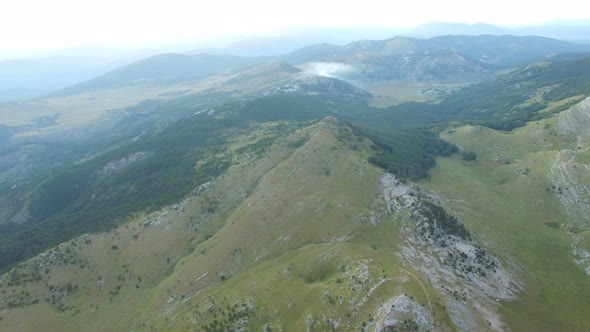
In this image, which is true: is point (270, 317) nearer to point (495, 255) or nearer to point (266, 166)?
point (495, 255)

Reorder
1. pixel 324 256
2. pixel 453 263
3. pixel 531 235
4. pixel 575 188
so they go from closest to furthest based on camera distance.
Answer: pixel 324 256 → pixel 453 263 → pixel 531 235 → pixel 575 188

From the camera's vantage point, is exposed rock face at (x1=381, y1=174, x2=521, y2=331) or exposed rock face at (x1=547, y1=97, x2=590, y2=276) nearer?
exposed rock face at (x1=381, y1=174, x2=521, y2=331)

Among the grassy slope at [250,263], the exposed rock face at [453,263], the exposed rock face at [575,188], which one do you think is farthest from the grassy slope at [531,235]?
the grassy slope at [250,263]

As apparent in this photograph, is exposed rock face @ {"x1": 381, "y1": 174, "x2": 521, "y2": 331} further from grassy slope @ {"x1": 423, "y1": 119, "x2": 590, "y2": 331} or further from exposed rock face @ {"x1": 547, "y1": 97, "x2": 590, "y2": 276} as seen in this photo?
exposed rock face @ {"x1": 547, "y1": 97, "x2": 590, "y2": 276}

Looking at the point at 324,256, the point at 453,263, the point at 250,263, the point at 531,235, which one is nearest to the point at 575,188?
the point at 531,235

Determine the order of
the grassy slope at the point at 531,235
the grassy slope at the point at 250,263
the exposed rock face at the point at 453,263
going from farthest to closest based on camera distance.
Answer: the grassy slope at the point at 531,235 → the grassy slope at the point at 250,263 → the exposed rock face at the point at 453,263

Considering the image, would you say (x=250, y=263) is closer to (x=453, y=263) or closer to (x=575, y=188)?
(x=453, y=263)

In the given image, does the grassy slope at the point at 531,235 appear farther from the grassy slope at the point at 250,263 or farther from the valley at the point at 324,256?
the grassy slope at the point at 250,263

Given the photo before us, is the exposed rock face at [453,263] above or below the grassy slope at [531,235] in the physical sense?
above

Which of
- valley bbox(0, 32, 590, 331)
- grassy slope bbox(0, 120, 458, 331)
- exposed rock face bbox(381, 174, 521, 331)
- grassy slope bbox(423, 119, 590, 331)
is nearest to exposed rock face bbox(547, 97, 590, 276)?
valley bbox(0, 32, 590, 331)

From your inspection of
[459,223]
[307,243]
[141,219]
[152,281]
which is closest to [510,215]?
[459,223]
